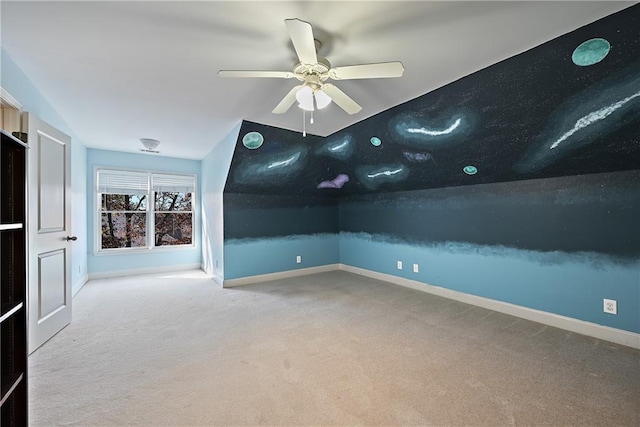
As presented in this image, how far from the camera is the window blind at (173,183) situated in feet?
17.9

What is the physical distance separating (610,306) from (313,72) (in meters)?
3.33

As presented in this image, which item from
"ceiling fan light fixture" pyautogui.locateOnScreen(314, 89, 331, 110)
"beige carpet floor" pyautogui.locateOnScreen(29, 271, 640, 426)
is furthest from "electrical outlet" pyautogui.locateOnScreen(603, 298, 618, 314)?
"ceiling fan light fixture" pyautogui.locateOnScreen(314, 89, 331, 110)

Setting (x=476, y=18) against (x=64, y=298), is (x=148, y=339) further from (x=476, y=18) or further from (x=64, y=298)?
(x=476, y=18)

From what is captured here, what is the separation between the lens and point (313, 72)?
1.85 m

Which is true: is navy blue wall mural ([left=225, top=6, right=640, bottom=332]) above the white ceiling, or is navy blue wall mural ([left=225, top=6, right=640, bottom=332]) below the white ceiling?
below

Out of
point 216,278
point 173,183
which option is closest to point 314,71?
point 216,278

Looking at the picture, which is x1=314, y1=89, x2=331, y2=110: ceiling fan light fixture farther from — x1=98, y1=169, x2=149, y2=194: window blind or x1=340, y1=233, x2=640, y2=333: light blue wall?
x1=98, y1=169, x2=149, y2=194: window blind

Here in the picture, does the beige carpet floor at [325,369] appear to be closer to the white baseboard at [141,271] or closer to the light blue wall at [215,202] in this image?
the light blue wall at [215,202]

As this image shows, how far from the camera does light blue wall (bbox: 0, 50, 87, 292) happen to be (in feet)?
7.01

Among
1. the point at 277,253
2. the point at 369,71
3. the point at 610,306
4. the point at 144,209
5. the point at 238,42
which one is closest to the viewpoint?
the point at 369,71

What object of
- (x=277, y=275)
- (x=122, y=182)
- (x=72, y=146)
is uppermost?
(x=72, y=146)

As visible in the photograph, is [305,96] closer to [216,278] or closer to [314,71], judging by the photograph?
[314,71]

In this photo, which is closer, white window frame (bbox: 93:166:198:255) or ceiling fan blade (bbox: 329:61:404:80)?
ceiling fan blade (bbox: 329:61:404:80)

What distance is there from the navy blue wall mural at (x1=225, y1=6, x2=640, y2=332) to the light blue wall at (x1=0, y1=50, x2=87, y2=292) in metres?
1.98
